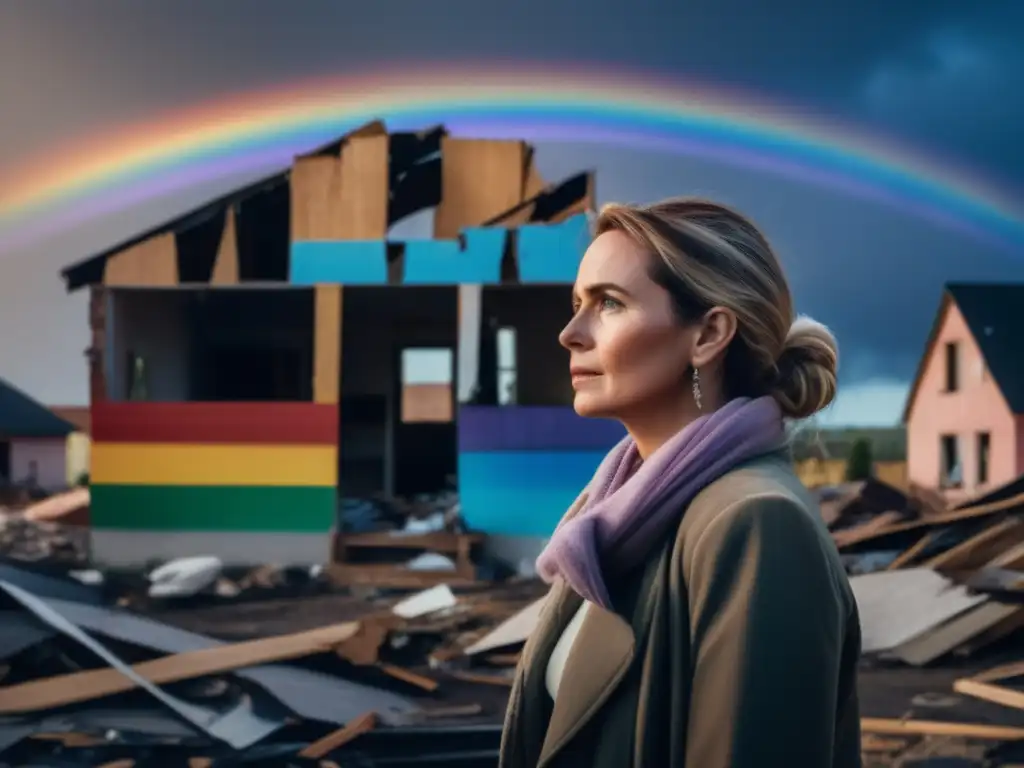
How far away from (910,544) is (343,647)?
5.10 metres

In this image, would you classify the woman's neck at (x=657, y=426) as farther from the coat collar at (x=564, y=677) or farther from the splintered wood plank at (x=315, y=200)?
the splintered wood plank at (x=315, y=200)

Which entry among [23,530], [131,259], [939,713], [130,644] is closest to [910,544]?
[939,713]

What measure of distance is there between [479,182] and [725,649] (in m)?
10.7

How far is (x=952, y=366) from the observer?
16969mm

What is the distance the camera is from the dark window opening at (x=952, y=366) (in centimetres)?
1680

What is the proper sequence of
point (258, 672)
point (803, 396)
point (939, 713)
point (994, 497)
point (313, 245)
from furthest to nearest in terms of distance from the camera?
1. point (313, 245)
2. point (994, 497)
3. point (258, 672)
4. point (939, 713)
5. point (803, 396)

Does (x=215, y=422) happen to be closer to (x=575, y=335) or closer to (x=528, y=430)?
(x=528, y=430)

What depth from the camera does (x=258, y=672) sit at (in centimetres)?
632

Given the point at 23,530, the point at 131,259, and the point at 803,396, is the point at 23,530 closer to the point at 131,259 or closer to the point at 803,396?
the point at 131,259

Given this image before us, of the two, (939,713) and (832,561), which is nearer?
(832,561)

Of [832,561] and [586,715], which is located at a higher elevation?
[832,561]

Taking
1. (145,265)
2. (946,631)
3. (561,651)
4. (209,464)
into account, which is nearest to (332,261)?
(145,265)

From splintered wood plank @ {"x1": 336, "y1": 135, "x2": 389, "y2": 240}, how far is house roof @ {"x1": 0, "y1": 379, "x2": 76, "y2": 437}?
7064 mm

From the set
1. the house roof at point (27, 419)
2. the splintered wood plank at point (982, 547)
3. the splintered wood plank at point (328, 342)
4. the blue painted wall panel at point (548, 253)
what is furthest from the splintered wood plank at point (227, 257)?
the splintered wood plank at point (982, 547)
